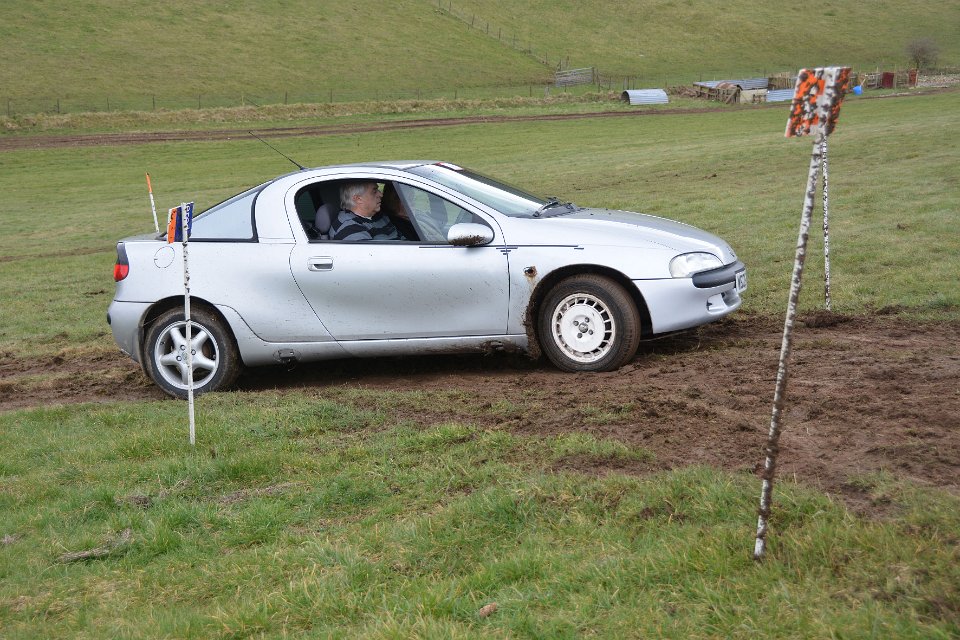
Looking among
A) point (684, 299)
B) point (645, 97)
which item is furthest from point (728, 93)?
point (684, 299)

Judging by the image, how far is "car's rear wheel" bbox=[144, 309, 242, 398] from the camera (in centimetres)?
781

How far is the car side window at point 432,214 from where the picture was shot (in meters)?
7.58

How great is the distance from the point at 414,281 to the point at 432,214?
58 centimetres

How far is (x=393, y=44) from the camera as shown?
81.7 metres

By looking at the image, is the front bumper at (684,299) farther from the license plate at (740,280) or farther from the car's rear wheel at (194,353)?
the car's rear wheel at (194,353)

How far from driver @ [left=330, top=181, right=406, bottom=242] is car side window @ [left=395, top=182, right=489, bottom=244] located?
0.22 m

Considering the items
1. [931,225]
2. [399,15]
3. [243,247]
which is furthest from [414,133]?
[399,15]

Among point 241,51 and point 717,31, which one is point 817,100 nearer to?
point 241,51

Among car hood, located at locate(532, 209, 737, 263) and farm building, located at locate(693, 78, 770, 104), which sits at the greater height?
farm building, located at locate(693, 78, 770, 104)

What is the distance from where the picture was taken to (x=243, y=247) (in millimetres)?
7797

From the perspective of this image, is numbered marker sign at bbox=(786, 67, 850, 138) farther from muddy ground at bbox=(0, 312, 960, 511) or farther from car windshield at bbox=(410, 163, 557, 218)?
car windshield at bbox=(410, 163, 557, 218)

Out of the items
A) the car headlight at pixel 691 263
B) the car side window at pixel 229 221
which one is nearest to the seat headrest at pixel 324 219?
the car side window at pixel 229 221

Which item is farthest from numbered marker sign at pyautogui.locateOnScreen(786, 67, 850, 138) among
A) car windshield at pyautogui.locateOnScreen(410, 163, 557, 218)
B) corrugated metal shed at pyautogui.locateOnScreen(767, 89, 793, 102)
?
corrugated metal shed at pyautogui.locateOnScreen(767, 89, 793, 102)

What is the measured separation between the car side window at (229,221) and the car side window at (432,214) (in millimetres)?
1250
